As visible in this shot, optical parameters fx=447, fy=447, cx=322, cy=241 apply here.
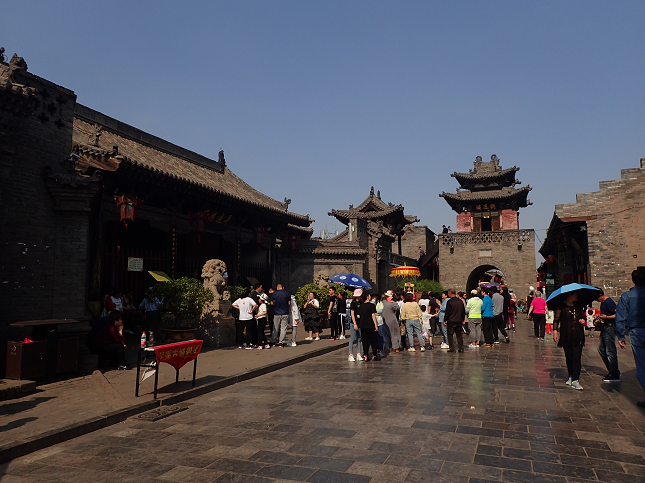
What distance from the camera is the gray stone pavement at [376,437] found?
3.68 m

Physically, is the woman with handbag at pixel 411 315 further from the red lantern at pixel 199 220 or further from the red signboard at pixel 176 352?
the red lantern at pixel 199 220

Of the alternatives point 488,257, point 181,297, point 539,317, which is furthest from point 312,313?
point 488,257

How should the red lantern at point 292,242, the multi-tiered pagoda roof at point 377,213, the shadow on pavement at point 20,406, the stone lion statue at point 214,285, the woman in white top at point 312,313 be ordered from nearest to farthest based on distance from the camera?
the shadow on pavement at point 20,406 < the stone lion statue at point 214,285 < the woman in white top at point 312,313 < the red lantern at point 292,242 < the multi-tiered pagoda roof at point 377,213

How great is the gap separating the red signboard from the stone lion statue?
180 inches

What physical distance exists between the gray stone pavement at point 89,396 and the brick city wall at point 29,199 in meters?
1.74

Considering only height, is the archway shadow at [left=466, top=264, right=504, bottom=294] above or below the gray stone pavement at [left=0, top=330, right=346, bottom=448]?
above

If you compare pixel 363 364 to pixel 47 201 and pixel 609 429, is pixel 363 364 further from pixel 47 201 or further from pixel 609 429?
pixel 47 201

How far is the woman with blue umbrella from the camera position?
6.76 meters

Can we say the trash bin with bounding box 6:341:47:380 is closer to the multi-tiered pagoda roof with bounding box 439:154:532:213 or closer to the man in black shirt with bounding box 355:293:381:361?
the man in black shirt with bounding box 355:293:381:361

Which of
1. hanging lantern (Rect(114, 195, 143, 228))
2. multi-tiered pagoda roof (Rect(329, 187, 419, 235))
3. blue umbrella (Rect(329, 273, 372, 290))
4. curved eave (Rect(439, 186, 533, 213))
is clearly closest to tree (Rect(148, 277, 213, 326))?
hanging lantern (Rect(114, 195, 143, 228))

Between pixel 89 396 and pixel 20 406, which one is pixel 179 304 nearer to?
pixel 89 396

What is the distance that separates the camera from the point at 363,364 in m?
9.51

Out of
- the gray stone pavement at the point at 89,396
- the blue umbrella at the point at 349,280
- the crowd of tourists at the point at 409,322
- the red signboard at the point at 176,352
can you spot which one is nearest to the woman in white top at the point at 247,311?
the crowd of tourists at the point at 409,322

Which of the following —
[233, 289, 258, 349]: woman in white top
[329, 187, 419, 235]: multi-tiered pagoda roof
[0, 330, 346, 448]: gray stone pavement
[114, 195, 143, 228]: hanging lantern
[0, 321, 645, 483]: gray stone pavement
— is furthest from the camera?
[329, 187, 419, 235]: multi-tiered pagoda roof
